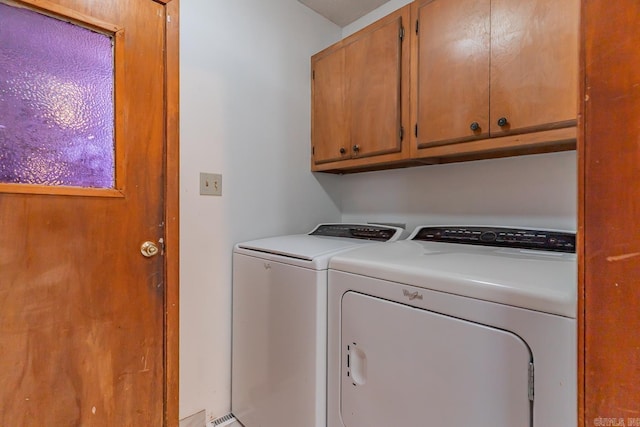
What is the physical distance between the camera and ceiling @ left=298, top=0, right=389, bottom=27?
6.16ft

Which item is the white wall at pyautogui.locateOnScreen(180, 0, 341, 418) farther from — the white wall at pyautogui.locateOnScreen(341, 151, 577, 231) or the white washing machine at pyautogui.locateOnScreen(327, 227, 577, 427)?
the white washing machine at pyautogui.locateOnScreen(327, 227, 577, 427)

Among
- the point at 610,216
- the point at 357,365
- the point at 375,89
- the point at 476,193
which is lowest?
the point at 357,365

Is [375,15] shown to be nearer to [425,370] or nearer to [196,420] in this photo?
[425,370]

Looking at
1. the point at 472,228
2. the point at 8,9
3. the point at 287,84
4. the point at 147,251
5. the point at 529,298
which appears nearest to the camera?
the point at 529,298

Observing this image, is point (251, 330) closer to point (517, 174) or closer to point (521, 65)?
point (517, 174)

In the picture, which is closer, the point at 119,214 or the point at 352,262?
the point at 352,262

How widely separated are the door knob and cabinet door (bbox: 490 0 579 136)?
1.47 metres

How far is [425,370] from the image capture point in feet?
2.77

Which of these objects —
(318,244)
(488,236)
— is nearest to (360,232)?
(318,244)

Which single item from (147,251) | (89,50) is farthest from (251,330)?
(89,50)

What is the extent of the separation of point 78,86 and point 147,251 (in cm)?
66

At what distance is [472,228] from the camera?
1.43m

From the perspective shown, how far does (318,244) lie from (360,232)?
0.34m

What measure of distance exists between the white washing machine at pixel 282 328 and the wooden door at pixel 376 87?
0.49 meters
